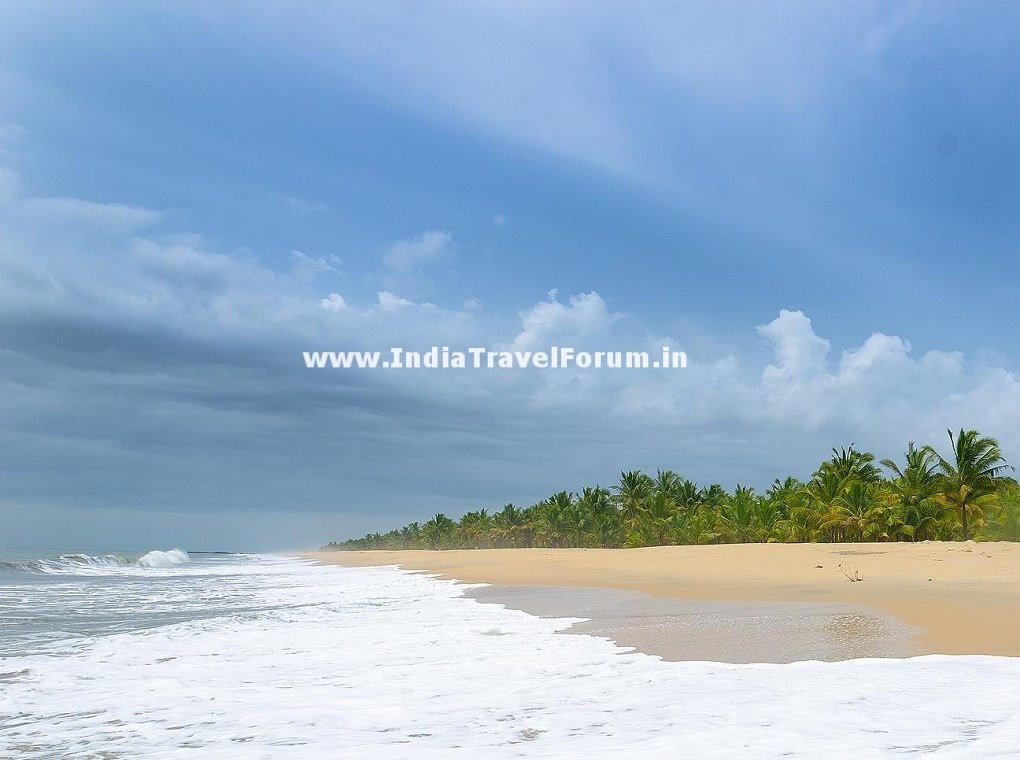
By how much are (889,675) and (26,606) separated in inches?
835

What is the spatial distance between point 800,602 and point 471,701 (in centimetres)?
1059

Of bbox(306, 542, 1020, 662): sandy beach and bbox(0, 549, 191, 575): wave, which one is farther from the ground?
bbox(306, 542, 1020, 662): sandy beach

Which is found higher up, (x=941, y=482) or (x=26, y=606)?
(x=941, y=482)

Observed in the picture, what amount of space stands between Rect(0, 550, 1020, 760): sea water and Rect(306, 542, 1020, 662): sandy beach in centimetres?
114

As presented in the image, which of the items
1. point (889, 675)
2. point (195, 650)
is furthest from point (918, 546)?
point (195, 650)

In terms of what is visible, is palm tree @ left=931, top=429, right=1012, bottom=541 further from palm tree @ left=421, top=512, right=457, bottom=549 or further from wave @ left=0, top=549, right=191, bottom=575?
palm tree @ left=421, top=512, right=457, bottom=549

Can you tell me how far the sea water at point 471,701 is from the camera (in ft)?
18.5

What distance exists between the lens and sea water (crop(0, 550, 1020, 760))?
5652 mm

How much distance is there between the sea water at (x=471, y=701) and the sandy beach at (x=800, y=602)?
1142 mm

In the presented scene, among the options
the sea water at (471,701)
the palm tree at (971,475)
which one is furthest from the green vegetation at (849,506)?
the sea water at (471,701)

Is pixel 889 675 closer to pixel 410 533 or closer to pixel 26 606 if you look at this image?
pixel 26 606

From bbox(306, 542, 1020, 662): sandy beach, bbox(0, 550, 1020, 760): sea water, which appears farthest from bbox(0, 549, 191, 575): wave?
bbox(0, 550, 1020, 760): sea water

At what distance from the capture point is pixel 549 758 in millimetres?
5281

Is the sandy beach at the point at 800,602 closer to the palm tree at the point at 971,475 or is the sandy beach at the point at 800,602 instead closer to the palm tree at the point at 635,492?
the palm tree at the point at 971,475
